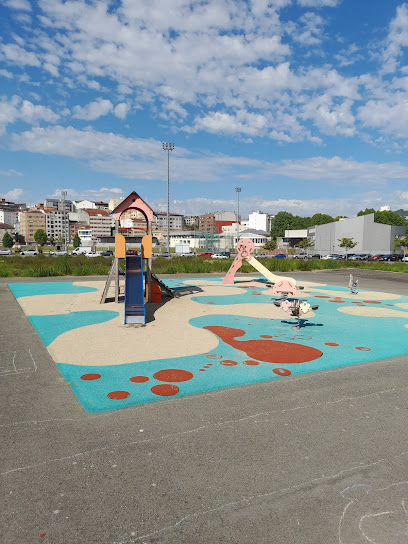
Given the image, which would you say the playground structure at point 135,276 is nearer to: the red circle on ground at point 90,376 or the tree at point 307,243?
the red circle on ground at point 90,376

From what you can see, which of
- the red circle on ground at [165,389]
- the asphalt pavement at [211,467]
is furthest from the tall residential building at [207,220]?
the asphalt pavement at [211,467]

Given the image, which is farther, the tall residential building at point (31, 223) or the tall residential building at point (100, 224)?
the tall residential building at point (100, 224)

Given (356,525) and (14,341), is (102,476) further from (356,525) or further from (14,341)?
(14,341)

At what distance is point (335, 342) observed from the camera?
31.1 feet

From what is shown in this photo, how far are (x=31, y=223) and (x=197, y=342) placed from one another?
174 meters

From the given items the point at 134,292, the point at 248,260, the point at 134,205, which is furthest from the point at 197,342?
the point at 248,260

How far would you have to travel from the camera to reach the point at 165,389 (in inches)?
244

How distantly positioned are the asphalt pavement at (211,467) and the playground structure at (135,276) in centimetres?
498

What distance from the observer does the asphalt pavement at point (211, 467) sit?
10.5 feet

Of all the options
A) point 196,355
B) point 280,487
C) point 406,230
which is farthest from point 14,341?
point 406,230

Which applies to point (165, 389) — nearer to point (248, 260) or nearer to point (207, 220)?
point (248, 260)

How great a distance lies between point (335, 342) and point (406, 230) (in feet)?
237

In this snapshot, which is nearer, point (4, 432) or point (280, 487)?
point (280, 487)

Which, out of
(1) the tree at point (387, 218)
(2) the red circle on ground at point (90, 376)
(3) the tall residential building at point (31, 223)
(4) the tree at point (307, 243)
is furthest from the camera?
(3) the tall residential building at point (31, 223)
